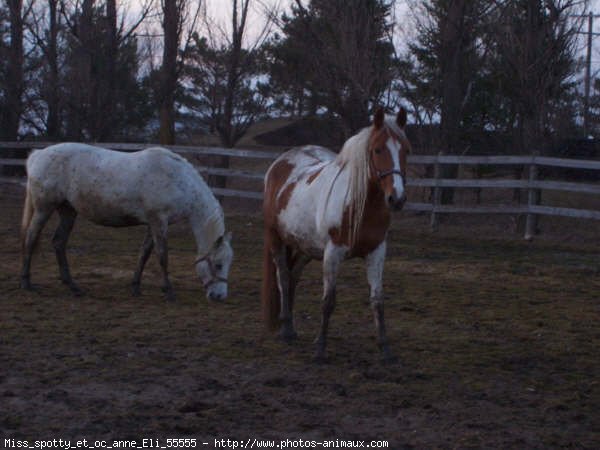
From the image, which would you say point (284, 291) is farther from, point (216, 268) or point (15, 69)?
point (15, 69)

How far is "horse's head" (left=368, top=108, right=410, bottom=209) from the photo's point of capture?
431 cm

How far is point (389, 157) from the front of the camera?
4.44 m

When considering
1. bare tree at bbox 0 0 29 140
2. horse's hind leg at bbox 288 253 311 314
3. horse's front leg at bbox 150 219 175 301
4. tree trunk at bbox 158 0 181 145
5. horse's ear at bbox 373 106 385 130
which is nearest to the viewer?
horse's ear at bbox 373 106 385 130

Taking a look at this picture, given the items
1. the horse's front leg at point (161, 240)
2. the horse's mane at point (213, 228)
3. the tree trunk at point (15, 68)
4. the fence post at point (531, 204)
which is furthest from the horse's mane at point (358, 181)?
the tree trunk at point (15, 68)

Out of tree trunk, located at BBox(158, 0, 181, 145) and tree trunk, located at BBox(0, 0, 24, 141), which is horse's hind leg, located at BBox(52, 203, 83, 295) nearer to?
tree trunk, located at BBox(158, 0, 181, 145)

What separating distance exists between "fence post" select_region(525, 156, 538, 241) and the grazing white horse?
248 inches

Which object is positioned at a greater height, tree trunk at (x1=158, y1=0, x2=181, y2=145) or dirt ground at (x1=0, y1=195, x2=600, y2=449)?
tree trunk at (x1=158, y1=0, x2=181, y2=145)

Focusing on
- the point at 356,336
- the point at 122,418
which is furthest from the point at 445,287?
the point at 122,418

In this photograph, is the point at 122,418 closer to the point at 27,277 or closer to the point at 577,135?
the point at 27,277

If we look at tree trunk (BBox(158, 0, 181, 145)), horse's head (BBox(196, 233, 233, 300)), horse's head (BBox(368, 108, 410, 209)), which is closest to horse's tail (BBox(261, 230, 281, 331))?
horse's head (BBox(196, 233, 233, 300))

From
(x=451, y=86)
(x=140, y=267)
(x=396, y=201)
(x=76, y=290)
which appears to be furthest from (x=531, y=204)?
(x=396, y=201)

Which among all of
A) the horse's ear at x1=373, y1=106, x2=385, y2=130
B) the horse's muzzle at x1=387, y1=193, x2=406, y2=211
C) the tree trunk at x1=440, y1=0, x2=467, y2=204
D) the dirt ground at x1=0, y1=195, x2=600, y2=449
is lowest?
the dirt ground at x1=0, y1=195, x2=600, y2=449

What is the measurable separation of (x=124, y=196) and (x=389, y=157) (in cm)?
322

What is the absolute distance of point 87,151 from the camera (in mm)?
7105
